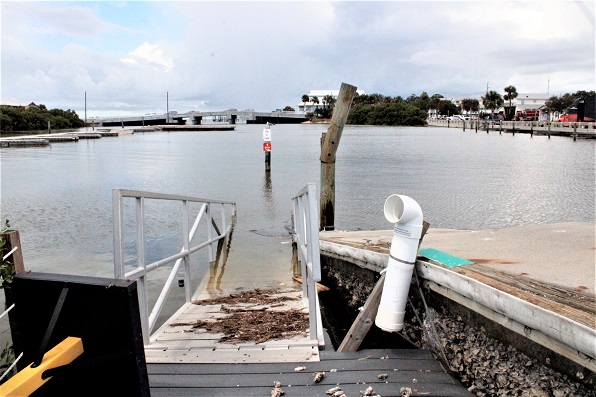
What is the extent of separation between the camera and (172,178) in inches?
1071

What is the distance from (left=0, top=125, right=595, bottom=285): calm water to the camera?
34.7 feet

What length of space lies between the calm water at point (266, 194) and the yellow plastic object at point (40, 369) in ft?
18.9

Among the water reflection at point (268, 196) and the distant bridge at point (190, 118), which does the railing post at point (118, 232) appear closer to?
the water reflection at point (268, 196)

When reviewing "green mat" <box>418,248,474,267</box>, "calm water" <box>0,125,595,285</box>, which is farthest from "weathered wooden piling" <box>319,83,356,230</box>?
"green mat" <box>418,248,474,267</box>

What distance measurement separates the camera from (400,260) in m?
3.98

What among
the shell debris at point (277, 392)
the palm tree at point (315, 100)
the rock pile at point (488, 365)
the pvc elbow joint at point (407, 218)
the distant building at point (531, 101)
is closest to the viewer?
the rock pile at point (488, 365)

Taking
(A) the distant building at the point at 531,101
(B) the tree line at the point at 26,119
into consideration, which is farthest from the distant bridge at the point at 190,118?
(A) the distant building at the point at 531,101

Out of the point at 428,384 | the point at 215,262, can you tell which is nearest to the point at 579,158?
the point at 215,262

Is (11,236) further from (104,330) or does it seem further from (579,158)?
(579,158)

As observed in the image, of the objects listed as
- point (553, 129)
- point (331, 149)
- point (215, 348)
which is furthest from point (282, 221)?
point (553, 129)

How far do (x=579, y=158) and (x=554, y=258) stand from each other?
35.1m

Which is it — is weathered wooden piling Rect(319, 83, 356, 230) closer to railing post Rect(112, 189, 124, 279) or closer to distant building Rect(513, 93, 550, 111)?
railing post Rect(112, 189, 124, 279)

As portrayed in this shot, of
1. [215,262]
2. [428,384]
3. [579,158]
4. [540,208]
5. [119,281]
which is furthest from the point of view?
[579,158]

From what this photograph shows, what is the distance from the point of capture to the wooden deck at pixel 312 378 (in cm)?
321
